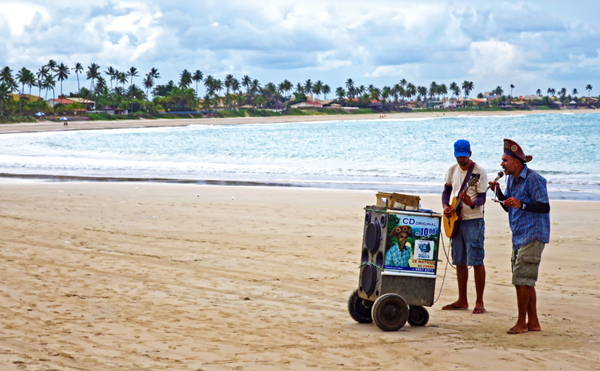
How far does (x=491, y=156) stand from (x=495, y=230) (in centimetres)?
2722

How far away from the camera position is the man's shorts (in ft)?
19.3

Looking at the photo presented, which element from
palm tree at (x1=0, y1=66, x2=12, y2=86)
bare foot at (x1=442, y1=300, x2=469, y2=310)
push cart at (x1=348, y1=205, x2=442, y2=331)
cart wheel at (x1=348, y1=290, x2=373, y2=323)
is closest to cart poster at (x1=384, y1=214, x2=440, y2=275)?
push cart at (x1=348, y1=205, x2=442, y2=331)

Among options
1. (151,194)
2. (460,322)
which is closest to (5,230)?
(151,194)

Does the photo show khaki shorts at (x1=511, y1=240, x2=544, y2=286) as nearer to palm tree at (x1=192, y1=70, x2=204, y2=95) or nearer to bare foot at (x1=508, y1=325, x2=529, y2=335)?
bare foot at (x1=508, y1=325, x2=529, y2=335)

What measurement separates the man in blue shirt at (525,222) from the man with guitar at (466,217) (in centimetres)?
62

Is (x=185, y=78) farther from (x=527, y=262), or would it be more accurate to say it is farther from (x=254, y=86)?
(x=527, y=262)

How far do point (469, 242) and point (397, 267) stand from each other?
38.7 inches

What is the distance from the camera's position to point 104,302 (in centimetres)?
583

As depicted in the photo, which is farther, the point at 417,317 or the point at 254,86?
the point at 254,86

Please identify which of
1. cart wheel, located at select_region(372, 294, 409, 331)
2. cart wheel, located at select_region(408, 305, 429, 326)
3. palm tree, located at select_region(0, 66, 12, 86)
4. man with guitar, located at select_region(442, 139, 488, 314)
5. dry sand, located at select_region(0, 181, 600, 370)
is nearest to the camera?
dry sand, located at select_region(0, 181, 600, 370)

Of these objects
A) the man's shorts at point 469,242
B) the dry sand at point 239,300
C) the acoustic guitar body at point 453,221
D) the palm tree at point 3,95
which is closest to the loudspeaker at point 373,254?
the dry sand at point 239,300

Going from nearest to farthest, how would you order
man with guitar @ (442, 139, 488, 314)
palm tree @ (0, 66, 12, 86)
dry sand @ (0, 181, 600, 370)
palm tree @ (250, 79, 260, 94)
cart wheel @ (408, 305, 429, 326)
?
dry sand @ (0, 181, 600, 370), cart wheel @ (408, 305, 429, 326), man with guitar @ (442, 139, 488, 314), palm tree @ (0, 66, 12, 86), palm tree @ (250, 79, 260, 94)

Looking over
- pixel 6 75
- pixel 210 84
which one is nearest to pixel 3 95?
pixel 6 75

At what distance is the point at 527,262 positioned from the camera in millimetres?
4992
